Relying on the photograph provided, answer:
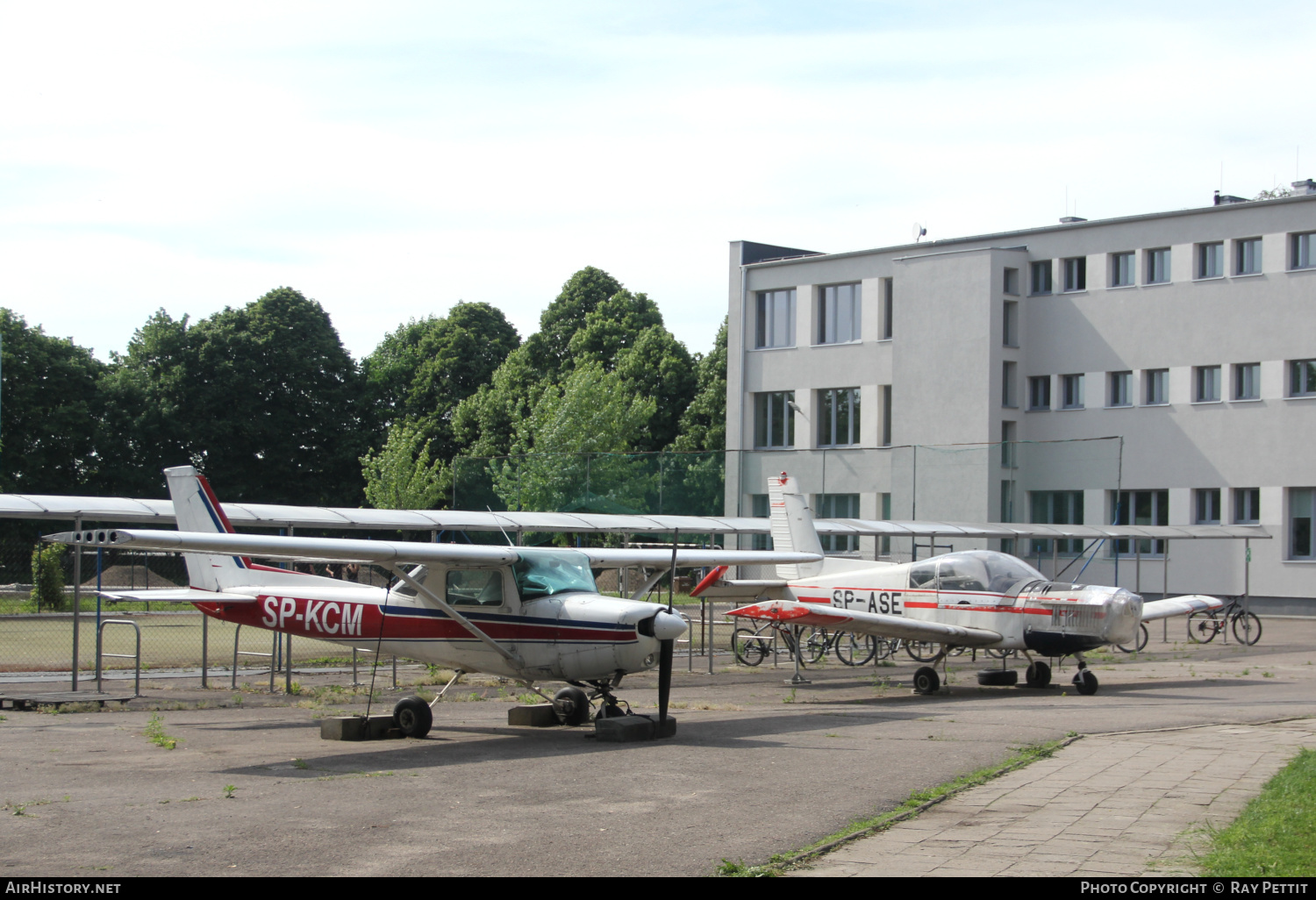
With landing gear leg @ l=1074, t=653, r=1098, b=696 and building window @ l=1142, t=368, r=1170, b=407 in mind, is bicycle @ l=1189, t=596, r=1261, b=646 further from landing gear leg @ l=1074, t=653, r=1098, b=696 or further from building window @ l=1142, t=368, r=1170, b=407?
building window @ l=1142, t=368, r=1170, b=407

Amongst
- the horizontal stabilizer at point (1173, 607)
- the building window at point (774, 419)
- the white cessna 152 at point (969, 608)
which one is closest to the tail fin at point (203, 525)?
the white cessna 152 at point (969, 608)

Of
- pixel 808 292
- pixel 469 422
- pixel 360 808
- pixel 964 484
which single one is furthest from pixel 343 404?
pixel 360 808

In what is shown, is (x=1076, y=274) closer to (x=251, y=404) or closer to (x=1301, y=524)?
(x=1301, y=524)

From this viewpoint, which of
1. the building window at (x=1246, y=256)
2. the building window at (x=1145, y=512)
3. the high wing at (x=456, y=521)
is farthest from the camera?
the building window at (x=1145, y=512)

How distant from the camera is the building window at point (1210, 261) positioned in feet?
128

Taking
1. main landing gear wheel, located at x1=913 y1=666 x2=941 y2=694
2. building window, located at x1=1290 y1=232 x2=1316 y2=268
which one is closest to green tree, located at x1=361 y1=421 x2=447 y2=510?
building window, located at x1=1290 y1=232 x2=1316 y2=268

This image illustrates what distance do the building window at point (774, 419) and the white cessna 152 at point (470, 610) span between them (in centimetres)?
3411

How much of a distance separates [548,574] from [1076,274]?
33.7 meters

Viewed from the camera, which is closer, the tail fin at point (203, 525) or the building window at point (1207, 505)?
the tail fin at point (203, 525)

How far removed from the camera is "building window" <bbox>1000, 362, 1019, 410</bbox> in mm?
43438

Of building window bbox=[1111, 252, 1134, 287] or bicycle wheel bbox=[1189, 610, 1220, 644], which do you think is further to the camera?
building window bbox=[1111, 252, 1134, 287]

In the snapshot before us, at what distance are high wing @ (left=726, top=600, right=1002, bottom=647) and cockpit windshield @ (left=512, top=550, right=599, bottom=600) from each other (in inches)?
160

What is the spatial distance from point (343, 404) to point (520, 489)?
28155 mm

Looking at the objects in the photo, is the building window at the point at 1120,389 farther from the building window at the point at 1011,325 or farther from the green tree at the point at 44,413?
the green tree at the point at 44,413
